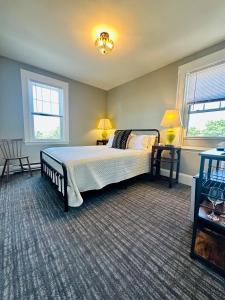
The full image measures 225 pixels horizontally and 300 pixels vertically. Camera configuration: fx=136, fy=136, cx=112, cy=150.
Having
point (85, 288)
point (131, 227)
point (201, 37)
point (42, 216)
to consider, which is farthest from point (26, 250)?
point (201, 37)

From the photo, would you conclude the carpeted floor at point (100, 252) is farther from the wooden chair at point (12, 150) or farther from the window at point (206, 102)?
the window at point (206, 102)

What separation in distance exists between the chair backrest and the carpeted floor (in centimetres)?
131

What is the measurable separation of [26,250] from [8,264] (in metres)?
0.15

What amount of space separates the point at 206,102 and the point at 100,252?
286 centimetres

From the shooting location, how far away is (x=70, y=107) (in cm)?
396

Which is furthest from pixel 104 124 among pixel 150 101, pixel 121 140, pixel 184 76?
pixel 184 76

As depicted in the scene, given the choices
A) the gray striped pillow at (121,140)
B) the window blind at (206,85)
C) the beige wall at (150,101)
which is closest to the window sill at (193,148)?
the beige wall at (150,101)

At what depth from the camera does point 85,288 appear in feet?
2.94

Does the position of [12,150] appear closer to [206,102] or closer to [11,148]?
[11,148]

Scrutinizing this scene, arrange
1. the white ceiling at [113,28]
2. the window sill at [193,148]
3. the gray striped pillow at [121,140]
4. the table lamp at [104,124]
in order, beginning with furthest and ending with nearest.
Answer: the table lamp at [104,124] < the gray striped pillow at [121,140] < the window sill at [193,148] < the white ceiling at [113,28]

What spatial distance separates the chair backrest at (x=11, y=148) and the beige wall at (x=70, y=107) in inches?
5.9

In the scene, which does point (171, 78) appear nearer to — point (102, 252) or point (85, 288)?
point (102, 252)

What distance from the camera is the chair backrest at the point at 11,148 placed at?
118 inches

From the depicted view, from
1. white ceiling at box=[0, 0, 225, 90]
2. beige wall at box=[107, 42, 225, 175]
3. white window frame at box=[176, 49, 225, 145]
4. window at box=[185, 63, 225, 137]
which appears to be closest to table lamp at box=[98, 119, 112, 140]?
beige wall at box=[107, 42, 225, 175]
